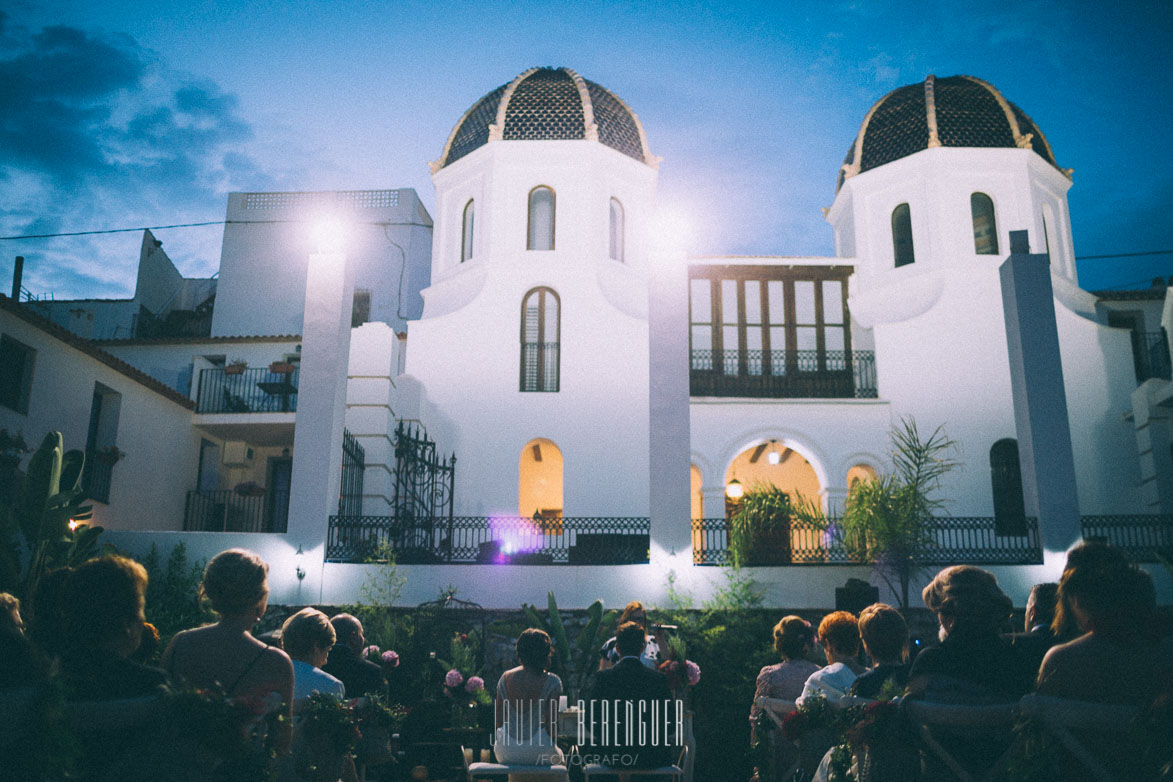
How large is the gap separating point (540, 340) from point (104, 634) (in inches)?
689

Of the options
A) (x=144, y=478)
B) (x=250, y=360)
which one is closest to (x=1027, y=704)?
(x=144, y=478)

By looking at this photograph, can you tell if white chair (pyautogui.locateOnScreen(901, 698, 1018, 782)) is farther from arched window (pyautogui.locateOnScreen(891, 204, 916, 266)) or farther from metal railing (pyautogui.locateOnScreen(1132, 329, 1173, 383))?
metal railing (pyautogui.locateOnScreen(1132, 329, 1173, 383))

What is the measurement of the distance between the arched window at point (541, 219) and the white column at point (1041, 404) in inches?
405

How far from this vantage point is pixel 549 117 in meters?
21.8

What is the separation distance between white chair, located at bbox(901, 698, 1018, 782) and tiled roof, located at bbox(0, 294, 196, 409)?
14919 millimetres

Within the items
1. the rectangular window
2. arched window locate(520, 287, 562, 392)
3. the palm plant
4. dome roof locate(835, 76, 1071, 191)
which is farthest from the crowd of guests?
dome roof locate(835, 76, 1071, 191)

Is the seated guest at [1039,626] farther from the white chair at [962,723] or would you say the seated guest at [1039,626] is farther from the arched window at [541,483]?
the arched window at [541,483]

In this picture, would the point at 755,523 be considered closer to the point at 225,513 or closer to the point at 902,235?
the point at 902,235

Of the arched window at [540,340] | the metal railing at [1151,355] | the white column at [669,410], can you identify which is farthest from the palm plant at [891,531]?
the metal railing at [1151,355]

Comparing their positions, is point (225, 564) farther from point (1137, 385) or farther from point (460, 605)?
point (1137, 385)

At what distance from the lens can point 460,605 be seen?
503 inches

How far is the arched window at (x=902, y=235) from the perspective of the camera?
2197cm

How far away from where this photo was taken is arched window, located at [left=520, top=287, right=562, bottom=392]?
20.5 metres

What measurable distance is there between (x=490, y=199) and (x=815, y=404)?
8.45 m
